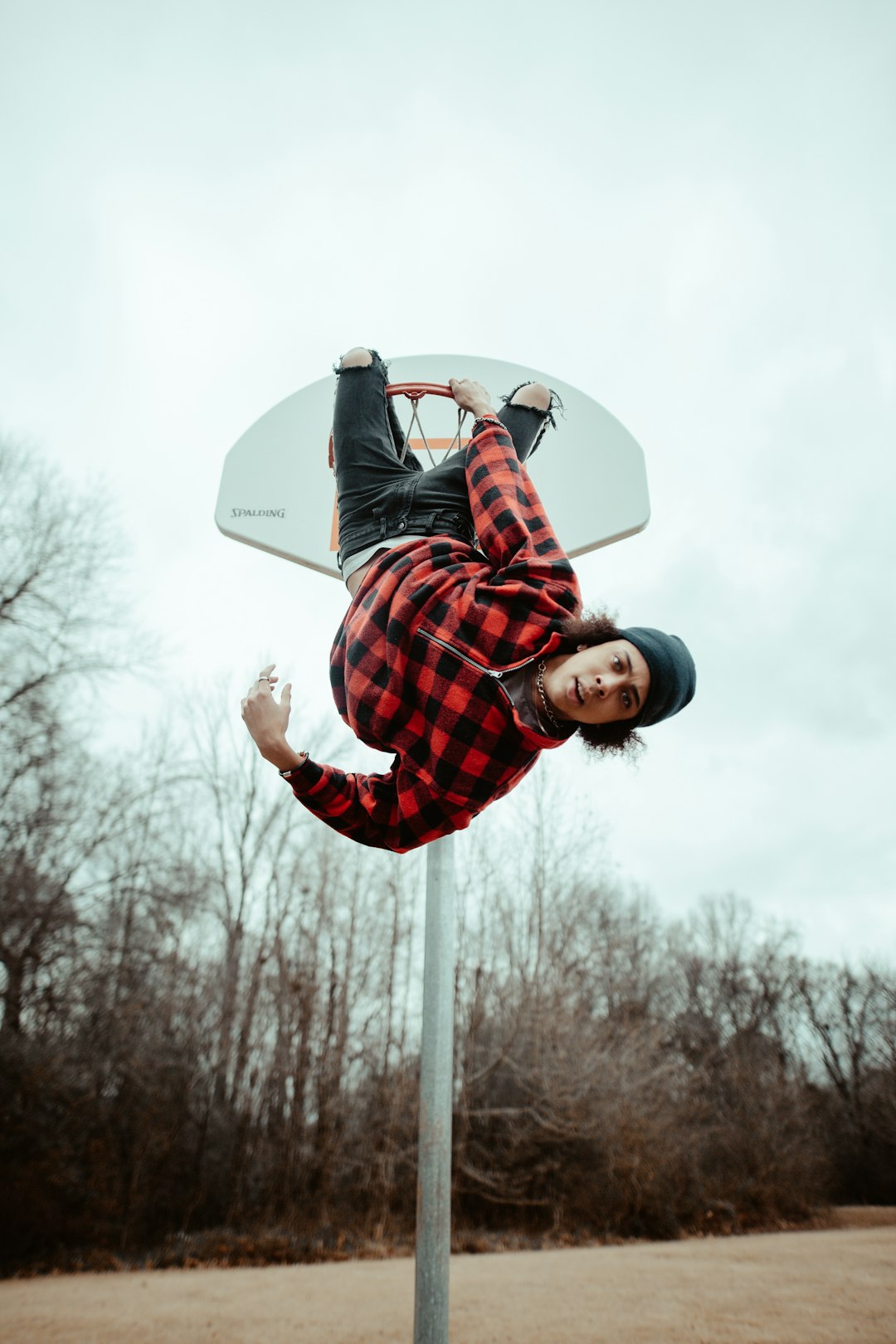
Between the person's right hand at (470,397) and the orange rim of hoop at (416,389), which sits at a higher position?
the orange rim of hoop at (416,389)

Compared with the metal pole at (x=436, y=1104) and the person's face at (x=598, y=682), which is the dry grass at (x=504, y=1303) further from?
the person's face at (x=598, y=682)

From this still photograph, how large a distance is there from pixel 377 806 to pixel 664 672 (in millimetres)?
740

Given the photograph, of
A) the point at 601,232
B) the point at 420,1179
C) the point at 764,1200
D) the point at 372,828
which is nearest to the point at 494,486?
the point at 372,828

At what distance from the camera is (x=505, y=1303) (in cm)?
768

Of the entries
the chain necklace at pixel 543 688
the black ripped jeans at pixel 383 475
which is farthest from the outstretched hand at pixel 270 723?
the chain necklace at pixel 543 688

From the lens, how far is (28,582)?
34.3 feet

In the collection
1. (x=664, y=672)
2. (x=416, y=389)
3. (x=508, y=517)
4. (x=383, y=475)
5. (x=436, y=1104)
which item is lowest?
(x=436, y=1104)

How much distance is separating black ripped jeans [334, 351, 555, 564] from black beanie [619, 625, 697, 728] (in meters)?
0.56

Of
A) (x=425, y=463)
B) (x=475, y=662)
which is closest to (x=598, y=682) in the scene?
(x=475, y=662)

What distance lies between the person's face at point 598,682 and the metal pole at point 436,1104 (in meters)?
2.06

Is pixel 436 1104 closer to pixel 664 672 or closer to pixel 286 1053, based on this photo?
pixel 664 672

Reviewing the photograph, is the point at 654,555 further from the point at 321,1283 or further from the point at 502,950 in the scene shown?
the point at 502,950

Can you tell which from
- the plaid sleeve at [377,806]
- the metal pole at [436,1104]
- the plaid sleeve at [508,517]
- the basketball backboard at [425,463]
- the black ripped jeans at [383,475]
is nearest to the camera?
the plaid sleeve at [508,517]

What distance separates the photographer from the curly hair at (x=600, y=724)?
1694 millimetres
